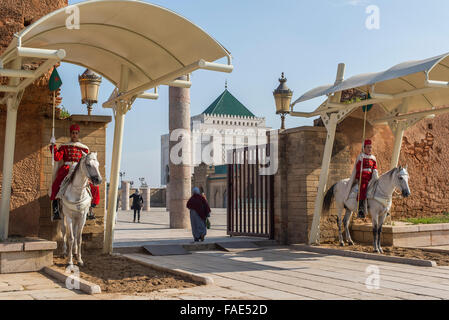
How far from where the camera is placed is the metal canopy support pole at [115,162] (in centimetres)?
998

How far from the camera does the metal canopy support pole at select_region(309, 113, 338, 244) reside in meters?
11.5

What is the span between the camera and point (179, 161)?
19547 mm

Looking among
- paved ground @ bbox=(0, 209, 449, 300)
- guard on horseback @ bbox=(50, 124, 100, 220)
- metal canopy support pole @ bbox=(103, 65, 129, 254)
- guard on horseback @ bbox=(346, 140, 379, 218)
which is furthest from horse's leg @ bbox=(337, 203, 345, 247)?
guard on horseback @ bbox=(50, 124, 100, 220)

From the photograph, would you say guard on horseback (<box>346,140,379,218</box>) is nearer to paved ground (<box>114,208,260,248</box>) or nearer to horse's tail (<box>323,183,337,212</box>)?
horse's tail (<box>323,183,337,212</box>)

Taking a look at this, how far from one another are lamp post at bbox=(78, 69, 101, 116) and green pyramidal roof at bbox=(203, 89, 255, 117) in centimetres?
5730

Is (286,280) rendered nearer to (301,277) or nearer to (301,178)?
(301,277)

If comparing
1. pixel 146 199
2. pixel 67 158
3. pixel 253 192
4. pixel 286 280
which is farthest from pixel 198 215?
pixel 146 199

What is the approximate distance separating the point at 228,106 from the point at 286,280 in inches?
2634

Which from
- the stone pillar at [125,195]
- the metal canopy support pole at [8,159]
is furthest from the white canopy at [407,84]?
the stone pillar at [125,195]

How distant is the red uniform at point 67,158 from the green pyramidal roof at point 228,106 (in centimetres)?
6220
